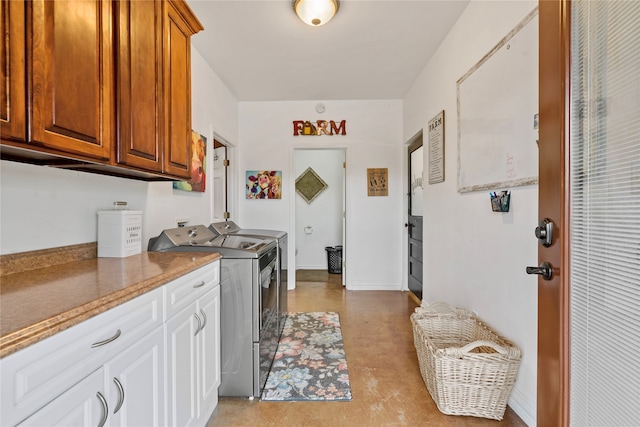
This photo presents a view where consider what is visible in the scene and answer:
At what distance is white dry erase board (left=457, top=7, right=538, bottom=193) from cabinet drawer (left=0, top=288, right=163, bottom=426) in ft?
5.96

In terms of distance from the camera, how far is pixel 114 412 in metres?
0.83

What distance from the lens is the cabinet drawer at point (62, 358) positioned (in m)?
0.57

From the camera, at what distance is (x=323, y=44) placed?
256 cm

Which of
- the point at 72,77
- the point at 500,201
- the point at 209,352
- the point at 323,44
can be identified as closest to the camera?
the point at 72,77

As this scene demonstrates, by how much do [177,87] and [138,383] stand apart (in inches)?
61.1

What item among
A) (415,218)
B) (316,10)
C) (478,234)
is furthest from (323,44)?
(415,218)

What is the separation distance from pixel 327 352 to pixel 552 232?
187 centimetres

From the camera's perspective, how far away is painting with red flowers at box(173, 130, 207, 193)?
255cm

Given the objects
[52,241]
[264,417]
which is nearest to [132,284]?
[52,241]

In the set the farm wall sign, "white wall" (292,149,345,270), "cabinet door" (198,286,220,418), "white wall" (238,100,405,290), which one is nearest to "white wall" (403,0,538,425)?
"white wall" (238,100,405,290)

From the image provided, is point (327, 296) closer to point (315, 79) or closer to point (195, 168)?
point (195, 168)

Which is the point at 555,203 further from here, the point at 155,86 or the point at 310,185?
the point at 310,185

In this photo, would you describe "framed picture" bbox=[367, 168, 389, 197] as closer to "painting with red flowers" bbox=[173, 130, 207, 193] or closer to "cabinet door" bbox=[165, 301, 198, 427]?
"painting with red flowers" bbox=[173, 130, 207, 193]

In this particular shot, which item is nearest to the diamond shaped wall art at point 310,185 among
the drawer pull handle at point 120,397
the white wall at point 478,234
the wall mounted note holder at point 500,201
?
the white wall at point 478,234
